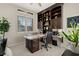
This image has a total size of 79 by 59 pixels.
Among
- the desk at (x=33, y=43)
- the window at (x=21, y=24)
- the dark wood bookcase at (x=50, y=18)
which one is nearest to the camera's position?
the window at (x=21, y=24)

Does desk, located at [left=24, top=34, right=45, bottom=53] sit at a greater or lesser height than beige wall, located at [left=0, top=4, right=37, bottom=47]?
lesser

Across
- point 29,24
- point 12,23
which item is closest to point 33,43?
point 29,24

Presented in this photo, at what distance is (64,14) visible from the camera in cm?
193

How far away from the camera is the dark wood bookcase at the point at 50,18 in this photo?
2111 millimetres

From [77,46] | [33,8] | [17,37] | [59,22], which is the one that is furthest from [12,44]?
[77,46]

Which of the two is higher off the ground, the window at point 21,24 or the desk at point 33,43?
the window at point 21,24

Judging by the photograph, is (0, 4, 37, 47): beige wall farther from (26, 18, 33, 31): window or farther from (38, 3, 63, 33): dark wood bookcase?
(38, 3, 63, 33): dark wood bookcase

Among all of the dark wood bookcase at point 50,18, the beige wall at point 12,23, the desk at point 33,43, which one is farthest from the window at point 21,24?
the desk at point 33,43

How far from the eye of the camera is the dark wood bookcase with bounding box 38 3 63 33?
6.93 feet

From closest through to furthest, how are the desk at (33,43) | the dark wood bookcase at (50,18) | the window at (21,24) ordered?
1. the window at (21,24)
2. the dark wood bookcase at (50,18)
3. the desk at (33,43)

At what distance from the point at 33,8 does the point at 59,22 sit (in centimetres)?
81

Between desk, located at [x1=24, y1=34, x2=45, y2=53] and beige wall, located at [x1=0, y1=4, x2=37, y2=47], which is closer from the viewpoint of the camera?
beige wall, located at [x1=0, y1=4, x2=37, y2=47]

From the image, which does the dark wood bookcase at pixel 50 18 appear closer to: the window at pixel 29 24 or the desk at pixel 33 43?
the window at pixel 29 24

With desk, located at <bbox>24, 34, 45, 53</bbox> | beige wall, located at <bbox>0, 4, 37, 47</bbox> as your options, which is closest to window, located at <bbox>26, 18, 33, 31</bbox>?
beige wall, located at <bbox>0, 4, 37, 47</bbox>
